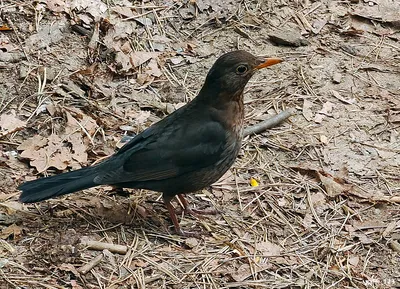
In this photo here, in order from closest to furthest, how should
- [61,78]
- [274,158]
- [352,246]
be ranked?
[352,246] → [274,158] → [61,78]

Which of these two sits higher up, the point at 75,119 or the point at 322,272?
the point at 75,119

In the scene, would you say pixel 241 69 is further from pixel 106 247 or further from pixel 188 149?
pixel 106 247

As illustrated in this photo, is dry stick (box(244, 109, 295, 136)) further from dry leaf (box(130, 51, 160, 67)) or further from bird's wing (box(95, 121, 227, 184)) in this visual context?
dry leaf (box(130, 51, 160, 67))

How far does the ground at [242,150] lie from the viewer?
4605 mm

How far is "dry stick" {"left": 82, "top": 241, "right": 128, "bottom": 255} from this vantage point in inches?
181

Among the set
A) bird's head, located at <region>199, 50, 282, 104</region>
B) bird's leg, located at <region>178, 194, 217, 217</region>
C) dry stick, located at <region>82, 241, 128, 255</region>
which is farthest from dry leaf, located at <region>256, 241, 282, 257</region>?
bird's head, located at <region>199, 50, 282, 104</region>

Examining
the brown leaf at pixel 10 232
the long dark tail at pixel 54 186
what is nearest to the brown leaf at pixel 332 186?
the long dark tail at pixel 54 186

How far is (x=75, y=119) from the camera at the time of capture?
5.77m

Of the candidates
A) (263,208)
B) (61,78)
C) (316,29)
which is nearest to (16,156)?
(61,78)

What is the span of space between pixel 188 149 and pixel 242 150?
94cm

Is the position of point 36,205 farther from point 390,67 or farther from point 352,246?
point 390,67

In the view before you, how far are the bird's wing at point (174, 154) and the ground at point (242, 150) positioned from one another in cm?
38

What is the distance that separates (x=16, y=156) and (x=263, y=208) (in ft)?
6.12

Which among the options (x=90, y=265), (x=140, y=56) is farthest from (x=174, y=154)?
(x=140, y=56)
